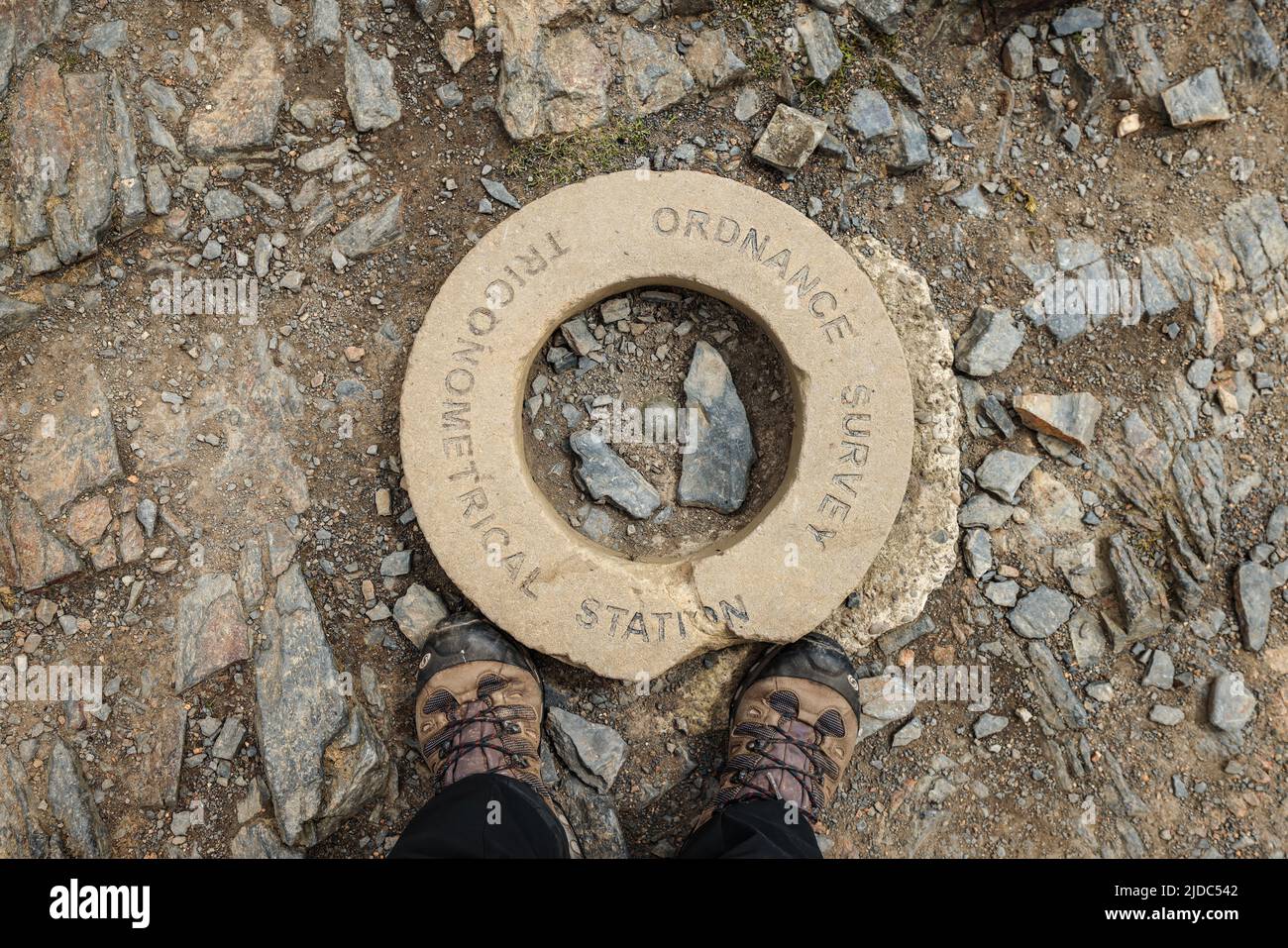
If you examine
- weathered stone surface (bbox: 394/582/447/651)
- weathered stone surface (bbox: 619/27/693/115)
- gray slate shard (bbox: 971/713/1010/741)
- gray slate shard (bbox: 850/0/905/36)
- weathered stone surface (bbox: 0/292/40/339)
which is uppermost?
gray slate shard (bbox: 850/0/905/36)

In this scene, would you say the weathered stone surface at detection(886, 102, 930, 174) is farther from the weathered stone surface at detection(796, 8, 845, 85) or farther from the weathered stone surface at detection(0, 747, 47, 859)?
the weathered stone surface at detection(0, 747, 47, 859)

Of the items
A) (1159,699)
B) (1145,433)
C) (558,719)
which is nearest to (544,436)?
(558,719)

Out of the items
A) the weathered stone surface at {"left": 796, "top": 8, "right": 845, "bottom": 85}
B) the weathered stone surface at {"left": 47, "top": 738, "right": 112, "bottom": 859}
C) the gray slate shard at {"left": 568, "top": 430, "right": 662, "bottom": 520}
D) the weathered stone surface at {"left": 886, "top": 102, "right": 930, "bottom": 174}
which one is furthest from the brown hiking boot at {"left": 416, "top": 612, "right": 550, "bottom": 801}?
the weathered stone surface at {"left": 796, "top": 8, "right": 845, "bottom": 85}

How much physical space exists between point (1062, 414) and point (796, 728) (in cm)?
198

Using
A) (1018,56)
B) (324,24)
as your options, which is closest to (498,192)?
(324,24)

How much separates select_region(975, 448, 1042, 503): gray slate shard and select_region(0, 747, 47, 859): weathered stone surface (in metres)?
4.43

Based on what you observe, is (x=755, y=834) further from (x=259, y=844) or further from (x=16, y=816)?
(x=16, y=816)

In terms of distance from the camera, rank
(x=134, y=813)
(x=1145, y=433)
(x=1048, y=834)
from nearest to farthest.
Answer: (x=134, y=813), (x=1048, y=834), (x=1145, y=433)

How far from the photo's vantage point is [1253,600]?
382 cm

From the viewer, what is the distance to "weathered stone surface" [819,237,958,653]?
3.70 meters

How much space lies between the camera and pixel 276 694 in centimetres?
347

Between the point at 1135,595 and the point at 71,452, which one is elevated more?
the point at 71,452

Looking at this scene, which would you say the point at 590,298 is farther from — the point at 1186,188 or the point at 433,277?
the point at 1186,188

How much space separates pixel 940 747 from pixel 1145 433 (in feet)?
6.01
